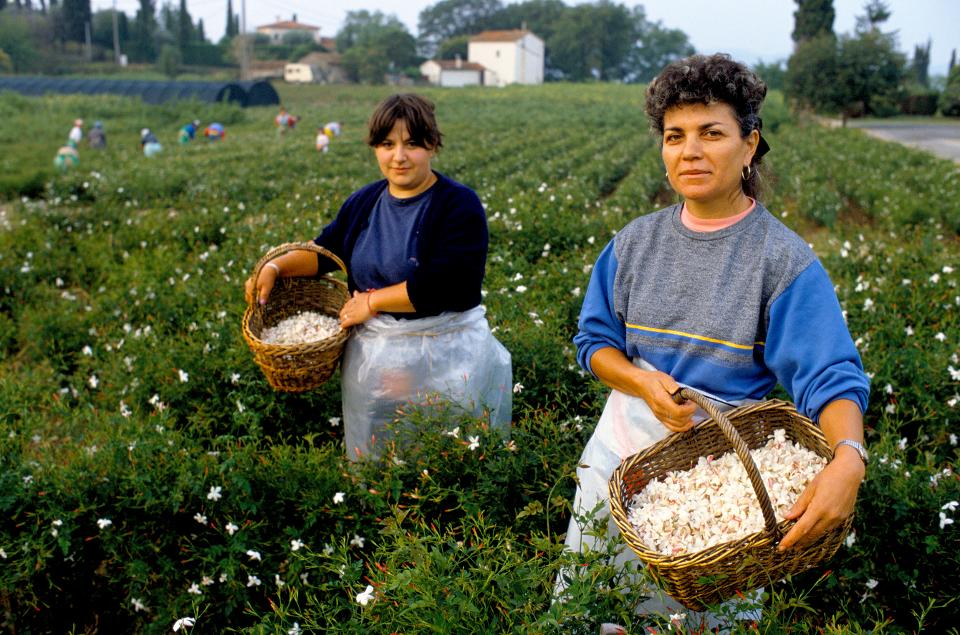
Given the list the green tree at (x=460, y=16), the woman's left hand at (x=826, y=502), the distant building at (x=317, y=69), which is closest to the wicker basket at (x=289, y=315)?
the woman's left hand at (x=826, y=502)

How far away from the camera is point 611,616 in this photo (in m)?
1.70

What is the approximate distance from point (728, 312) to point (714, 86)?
515 millimetres

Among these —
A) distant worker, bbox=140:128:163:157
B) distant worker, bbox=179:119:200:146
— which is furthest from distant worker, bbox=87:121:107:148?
distant worker, bbox=179:119:200:146

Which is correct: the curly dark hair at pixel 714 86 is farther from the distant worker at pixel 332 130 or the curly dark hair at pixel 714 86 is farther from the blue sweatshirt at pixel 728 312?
the distant worker at pixel 332 130

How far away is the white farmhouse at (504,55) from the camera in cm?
7612

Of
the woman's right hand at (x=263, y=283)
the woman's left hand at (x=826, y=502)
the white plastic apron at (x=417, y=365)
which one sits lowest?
the white plastic apron at (x=417, y=365)

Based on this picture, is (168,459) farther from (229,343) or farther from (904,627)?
(904,627)

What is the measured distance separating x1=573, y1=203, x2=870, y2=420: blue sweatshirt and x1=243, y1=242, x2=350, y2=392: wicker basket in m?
1.22

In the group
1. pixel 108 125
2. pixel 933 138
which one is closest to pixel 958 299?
pixel 108 125

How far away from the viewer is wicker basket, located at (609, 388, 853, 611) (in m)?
1.53

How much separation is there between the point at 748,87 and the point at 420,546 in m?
1.37

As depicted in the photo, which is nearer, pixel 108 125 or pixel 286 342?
pixel 286 342

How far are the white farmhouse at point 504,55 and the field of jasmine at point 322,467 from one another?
72.8 meters

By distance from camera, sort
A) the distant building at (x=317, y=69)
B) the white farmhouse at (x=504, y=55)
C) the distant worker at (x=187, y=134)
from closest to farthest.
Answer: the distant worker at (x=187, y=134)
the distant building at (x=317, y=69)
the white farmhouse at (x=504, y=55)
